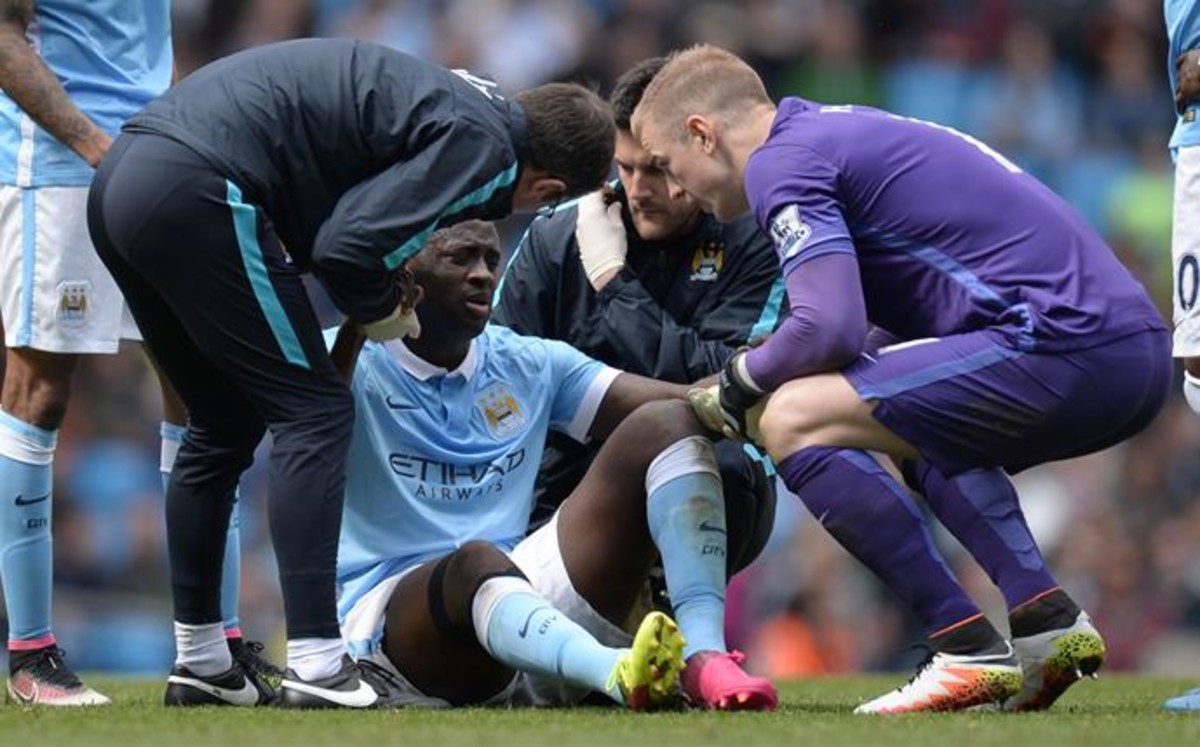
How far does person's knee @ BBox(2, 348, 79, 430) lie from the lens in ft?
19.6

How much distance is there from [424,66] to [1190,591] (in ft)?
23.7

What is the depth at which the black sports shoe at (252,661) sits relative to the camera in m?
5.99

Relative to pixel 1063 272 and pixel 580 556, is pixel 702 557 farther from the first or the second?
pixel 1063 272

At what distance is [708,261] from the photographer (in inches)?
251

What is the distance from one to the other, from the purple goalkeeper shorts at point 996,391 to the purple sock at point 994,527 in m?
0.22

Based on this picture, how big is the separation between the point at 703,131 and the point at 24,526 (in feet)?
6.56

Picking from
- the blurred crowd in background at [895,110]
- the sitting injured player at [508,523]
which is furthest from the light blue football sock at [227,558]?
the blurred crowd in background at [895,110]

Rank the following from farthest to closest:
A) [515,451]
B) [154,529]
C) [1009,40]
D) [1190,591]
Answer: [1009,40] → [1190,591] → [154,529] → [515,451]

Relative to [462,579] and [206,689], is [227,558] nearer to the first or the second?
[206,689]

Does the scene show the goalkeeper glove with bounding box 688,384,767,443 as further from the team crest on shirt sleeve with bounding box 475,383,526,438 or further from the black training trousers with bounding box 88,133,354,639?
the black training trousers with bounding box 88,133,354,639

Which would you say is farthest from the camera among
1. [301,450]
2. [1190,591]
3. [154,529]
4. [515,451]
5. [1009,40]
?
[1009,40]

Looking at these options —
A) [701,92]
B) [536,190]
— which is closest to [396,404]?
[536,190]

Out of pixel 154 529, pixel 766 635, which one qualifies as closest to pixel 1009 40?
pixel 766 635

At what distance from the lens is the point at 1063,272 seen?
530cm
